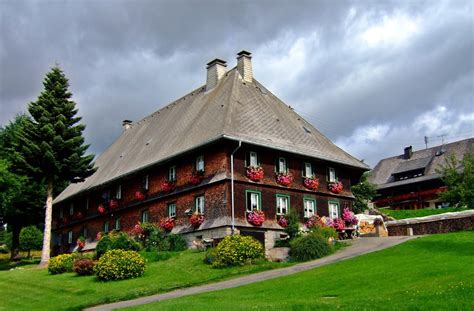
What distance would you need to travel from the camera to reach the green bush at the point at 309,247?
27.1 meters

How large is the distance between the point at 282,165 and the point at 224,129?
5.07 meters

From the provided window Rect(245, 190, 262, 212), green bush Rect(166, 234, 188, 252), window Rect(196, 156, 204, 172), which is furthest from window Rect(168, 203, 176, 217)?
window Rect(245, 190, 262, 212)

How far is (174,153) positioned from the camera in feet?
112

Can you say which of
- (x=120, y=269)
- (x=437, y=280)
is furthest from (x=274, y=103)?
(x=437, y=280)

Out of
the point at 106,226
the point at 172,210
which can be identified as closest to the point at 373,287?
the point at 172,210

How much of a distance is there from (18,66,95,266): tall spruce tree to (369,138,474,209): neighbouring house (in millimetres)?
42030

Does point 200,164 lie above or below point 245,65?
below

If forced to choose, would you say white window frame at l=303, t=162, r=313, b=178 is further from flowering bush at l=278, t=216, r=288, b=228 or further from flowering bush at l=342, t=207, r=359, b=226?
flowering bush at l=278, t=216, r=288, b=228

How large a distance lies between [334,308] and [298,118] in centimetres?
2850

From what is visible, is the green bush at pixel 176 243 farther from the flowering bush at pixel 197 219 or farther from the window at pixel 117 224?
the window at pixel 117 224

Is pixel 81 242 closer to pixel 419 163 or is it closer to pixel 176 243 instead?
pixel 176 243

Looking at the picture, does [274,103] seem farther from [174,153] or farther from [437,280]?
[437,280]

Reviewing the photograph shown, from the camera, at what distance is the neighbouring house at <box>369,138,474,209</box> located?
65.7m

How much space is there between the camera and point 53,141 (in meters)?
38.2
